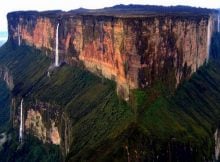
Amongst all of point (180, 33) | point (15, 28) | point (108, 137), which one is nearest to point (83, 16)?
point (180, 33)

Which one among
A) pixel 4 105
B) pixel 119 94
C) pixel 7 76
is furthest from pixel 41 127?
pixel 7 76

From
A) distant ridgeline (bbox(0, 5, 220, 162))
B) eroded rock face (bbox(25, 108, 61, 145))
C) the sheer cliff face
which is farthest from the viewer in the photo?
eroded rock face (bbox(25, 108, 61, 145))

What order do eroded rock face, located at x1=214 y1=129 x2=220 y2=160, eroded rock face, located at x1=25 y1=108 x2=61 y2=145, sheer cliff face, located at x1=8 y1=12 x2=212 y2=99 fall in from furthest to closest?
eroded rock face, located at x1=25 y1=108 x2=61 y2=145 → eroded rock face, located at x1=214 y1=129 x2=220 y2=160 → sheer cliff face, located at x1=8 y1=12 x2=212 y2=99

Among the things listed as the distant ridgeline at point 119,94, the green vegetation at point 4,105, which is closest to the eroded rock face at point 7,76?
the green vegetation at point 4,105

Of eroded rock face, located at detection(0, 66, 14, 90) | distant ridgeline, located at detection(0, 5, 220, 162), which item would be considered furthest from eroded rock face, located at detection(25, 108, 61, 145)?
eroded rock face, located at detection(0, 66, 14, 90)

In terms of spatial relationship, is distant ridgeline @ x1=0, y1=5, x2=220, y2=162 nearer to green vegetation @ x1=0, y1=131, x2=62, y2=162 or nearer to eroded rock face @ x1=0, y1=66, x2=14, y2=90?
green vegetation @ x1=0, y1=131, x2=62, y2=162

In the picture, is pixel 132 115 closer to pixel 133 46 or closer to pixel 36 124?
pixel 133 46

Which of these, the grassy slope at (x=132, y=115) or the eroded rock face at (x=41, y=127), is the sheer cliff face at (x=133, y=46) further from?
the eroded rock face at (x=41, y=127)
